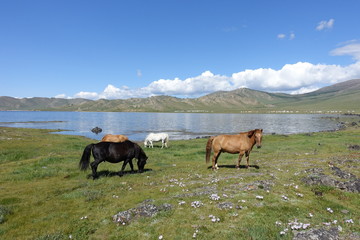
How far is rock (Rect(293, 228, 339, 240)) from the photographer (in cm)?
702

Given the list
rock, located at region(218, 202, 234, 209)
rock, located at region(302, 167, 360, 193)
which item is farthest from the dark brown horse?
rock, located at region(302, 167, 360, 193)

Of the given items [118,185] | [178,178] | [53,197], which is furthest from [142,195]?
[53,197]

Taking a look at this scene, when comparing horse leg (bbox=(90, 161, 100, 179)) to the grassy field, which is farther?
horse leg (bbox=(90, 161, 100, 179))

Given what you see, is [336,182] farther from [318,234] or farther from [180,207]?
[180,207]

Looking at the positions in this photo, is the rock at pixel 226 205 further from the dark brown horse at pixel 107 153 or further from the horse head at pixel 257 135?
the dark brown horse at pixel 107 153

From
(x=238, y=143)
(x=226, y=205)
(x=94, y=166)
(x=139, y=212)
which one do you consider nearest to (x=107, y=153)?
(x=94, y=166)

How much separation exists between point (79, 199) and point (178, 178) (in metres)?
6.87

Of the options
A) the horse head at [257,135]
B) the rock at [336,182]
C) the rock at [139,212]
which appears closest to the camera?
the rock at [139,212]

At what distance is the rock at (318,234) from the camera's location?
23.0ft

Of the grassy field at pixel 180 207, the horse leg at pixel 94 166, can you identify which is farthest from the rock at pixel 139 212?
the horse leg at pixel 94 166

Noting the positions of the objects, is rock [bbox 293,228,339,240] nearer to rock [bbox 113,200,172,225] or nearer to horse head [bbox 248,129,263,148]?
rock [bbox 113,200,172,225]

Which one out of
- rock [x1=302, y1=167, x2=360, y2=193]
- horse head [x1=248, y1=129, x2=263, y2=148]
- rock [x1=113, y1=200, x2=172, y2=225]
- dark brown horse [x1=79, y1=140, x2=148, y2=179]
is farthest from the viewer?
horse head [x1=248, y1=129, x2=263, y2=148]

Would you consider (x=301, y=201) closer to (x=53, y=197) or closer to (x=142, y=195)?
(x=142, y=195)

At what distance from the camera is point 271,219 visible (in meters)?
8.38
